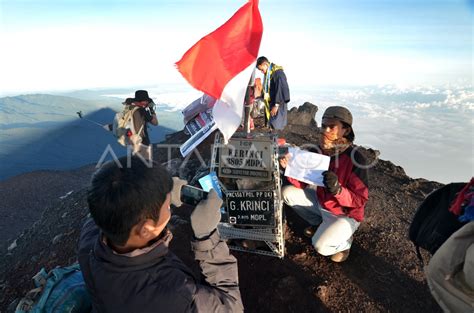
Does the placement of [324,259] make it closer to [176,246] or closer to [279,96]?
[176,246]

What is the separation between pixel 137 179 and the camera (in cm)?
167

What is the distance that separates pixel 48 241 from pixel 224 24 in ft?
22.1

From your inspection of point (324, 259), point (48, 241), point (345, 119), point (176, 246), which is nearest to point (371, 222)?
point (324, 259)

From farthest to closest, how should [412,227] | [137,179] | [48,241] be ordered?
[48,241] → [412,227] → [137,179]

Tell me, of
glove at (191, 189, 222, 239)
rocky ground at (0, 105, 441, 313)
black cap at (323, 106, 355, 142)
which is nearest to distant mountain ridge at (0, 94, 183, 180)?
rocky ground at (0, 105, 441, 313)

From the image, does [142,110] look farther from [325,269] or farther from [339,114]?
[325,269]

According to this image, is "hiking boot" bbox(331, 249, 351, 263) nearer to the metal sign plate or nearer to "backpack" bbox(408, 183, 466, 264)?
the metal sign plate

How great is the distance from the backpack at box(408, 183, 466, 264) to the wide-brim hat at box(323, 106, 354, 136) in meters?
1.67

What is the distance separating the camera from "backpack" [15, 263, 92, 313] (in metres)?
2.16

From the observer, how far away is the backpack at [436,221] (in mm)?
2609

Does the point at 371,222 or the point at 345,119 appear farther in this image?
the point at 371,222

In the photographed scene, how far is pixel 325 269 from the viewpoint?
14.7 feet

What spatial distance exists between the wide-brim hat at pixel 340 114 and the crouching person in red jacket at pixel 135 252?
3.06 m

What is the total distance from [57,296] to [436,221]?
3047 millimetres
